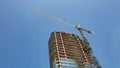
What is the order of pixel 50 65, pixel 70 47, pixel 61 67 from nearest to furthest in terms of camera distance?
pixel 61 67
pixel 50 65
pixel 70 47

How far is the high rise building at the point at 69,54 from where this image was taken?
16800 centimetres

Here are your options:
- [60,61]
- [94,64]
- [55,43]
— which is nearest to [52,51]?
[55,43]

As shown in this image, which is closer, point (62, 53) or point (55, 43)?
point (62, 53)

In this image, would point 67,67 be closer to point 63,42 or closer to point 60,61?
point 60,61

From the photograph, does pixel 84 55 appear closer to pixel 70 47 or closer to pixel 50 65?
pixel 70 47

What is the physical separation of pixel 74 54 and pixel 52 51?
15.9 m

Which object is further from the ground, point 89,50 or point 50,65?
point 89,50

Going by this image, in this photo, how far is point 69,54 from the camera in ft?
581

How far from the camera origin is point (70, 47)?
7377 inches

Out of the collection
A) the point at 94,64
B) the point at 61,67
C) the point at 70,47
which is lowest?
the point at 61,67

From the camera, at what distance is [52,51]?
18375 cm

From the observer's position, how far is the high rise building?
168 m

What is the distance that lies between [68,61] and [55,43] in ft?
80.4

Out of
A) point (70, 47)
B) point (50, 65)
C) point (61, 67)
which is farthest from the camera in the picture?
point (70, 47)
